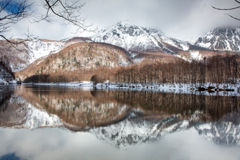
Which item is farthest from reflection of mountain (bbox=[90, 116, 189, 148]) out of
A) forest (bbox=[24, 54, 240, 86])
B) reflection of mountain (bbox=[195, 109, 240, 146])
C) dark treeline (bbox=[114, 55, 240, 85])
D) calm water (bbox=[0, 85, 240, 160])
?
forest (bbox=[24, 54, 240, 86])

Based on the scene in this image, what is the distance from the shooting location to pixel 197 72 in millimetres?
61062

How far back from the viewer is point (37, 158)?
4918 millimetres

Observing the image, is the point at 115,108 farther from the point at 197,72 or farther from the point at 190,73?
the point at 190,73

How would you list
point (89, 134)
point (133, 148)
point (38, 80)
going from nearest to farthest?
point (133, 148)
point (89, 134)
point (38, 80)

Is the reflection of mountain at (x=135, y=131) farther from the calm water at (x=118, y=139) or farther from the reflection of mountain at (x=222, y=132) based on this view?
the reflection of mountain at (x=222, y=132)

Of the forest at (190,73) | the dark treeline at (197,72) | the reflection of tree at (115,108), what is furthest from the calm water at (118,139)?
the forest at (190,73)

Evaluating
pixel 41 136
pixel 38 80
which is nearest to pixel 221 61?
pixel 41 136

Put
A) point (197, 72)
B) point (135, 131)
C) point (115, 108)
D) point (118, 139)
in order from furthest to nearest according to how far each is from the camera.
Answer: point (197, 72), point (115, 108), point (135, 131), point (118, 139)

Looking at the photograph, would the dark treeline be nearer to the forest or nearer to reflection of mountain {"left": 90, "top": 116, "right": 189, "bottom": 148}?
the forest

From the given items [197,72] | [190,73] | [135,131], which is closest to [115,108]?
[135,131]

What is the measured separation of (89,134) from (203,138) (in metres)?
5.31

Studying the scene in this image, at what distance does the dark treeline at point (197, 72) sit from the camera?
50719 mm

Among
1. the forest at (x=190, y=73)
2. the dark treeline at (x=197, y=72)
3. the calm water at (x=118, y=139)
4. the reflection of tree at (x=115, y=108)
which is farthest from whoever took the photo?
the forest at (x=190, y=73)

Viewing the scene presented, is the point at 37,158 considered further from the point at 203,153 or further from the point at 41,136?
the point at 203,153
